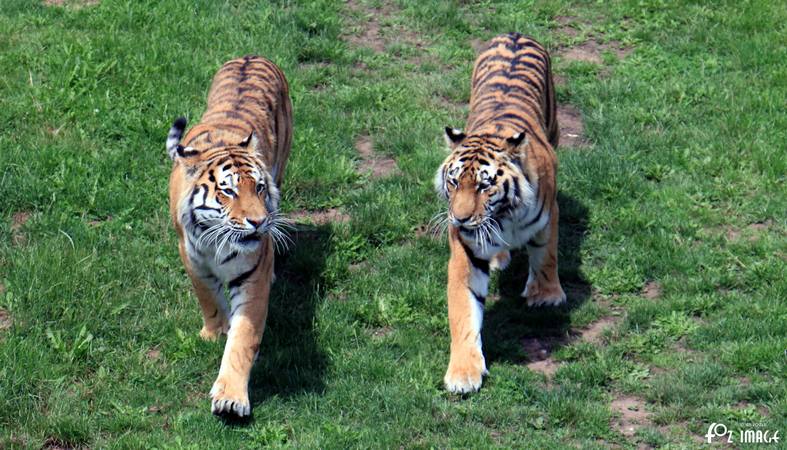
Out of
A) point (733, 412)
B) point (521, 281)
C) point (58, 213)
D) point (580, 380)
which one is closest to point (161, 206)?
point (58, 213)

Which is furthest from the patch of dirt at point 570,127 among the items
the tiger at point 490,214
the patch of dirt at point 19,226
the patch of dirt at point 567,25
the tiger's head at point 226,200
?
the patch of dirt at point 19,226

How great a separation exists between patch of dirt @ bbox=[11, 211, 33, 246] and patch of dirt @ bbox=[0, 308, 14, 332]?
2.37 ft

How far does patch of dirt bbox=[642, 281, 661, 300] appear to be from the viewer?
7191 millimetres

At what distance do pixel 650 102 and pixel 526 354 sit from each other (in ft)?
11.4

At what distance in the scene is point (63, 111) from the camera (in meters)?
8.55

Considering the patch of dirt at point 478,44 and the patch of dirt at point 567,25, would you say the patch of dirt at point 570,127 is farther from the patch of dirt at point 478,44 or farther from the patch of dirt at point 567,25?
the patch of dirt at point 567,25

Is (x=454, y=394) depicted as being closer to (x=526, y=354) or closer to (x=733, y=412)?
(x=526, y=354)

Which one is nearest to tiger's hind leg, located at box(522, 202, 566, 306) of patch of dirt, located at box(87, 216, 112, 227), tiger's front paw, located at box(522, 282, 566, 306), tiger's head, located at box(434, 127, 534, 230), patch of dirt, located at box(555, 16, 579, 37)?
tiger's front paw, located at box(522, 282, 566, 306)

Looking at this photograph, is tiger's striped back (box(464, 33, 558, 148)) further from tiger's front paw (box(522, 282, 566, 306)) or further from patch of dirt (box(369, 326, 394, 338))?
patch of dirt (box(369, 326, 394, 338))

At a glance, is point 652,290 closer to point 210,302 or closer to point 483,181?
point 483,181

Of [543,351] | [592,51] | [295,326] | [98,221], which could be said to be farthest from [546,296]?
[592,51]

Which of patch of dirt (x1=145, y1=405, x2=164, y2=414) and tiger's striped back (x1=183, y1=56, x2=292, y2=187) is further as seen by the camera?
tiger's striped back (x1=183, y1=56, x2=292, y2=187)

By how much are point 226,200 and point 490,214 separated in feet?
4.90

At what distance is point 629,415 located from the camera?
19.7ft
